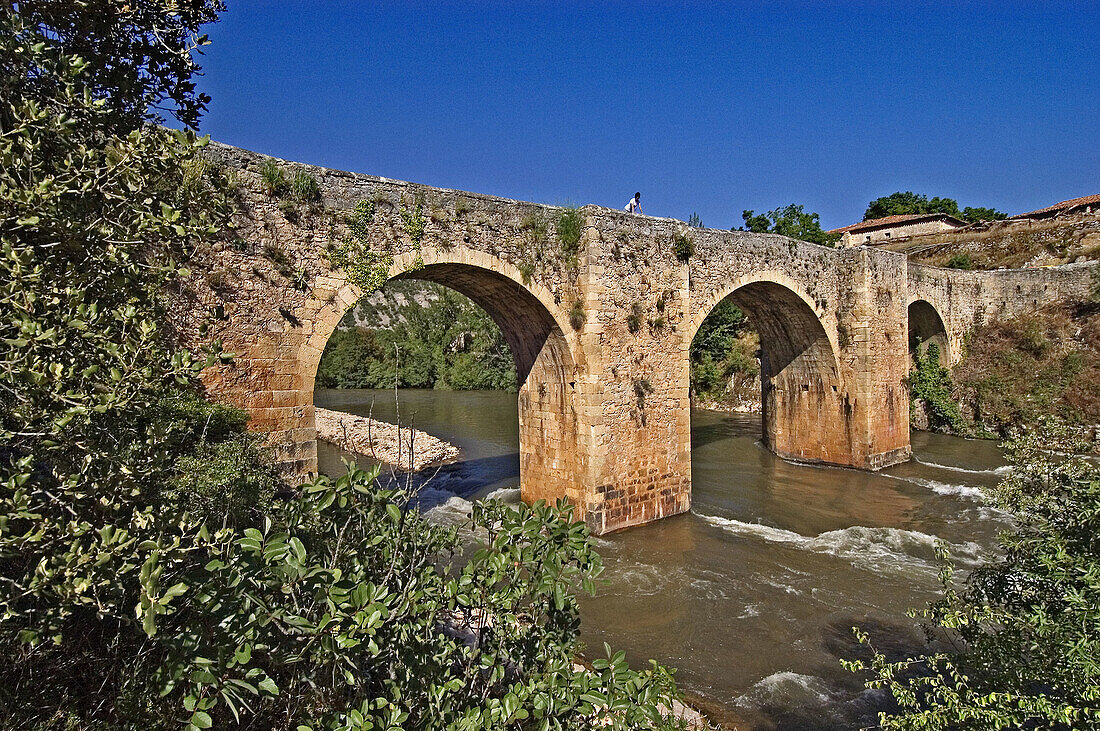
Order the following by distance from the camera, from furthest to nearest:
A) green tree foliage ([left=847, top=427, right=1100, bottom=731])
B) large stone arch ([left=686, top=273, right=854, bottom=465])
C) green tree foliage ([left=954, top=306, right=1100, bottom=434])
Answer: green tree foliage ([left=954, top=306, right=1100, bottom=434]) < large stone arch ([left=686, top=273, right=854, bottom=465]) < green tree foliage ([left=847, top=427, right=1100, bottom=731])

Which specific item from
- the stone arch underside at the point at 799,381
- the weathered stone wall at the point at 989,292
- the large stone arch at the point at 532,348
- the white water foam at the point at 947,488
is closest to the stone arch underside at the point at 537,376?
the large stone arch at the point at 532,348

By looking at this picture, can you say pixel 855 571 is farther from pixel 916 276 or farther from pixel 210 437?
pixel 916 276

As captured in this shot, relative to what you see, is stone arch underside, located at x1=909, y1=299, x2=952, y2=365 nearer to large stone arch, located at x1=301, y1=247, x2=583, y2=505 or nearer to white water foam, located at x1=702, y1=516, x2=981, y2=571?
white water foam, located at x1=702, y1=516, x2=981, y2=571

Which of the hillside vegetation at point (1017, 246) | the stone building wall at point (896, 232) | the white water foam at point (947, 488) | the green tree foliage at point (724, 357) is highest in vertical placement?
the stone building wall at point (896, 232)

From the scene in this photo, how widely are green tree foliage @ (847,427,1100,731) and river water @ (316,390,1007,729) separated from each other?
1872 millimetres

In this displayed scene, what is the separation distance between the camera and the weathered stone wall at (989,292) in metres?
19.7

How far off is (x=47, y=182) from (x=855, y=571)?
9.66 meters

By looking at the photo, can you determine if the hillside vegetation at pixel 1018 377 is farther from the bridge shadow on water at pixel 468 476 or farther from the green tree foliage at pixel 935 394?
the bridge shadow on water at pixel 468 476

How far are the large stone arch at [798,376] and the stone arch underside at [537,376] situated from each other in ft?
16.6

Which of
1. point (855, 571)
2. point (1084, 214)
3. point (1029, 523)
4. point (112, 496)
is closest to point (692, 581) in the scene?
point (855, 571)

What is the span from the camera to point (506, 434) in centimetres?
2094

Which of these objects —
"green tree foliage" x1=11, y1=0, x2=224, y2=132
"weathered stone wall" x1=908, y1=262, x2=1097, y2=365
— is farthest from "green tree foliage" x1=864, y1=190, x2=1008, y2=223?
"green tree foliage" x1=11, y1=0, x2=224, y2=132

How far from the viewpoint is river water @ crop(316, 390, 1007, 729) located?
19.5ft

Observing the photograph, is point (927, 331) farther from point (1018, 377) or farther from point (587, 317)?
point (587, 317)
